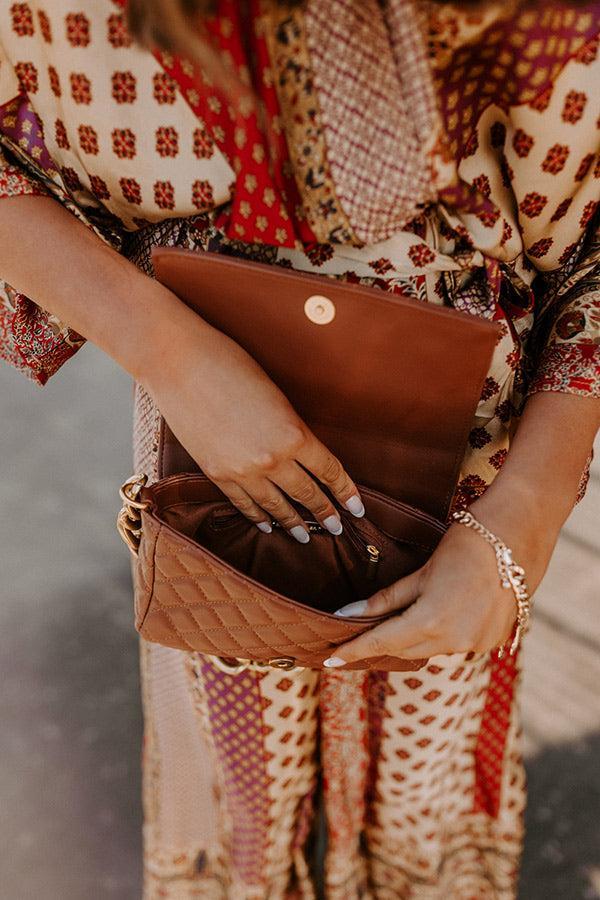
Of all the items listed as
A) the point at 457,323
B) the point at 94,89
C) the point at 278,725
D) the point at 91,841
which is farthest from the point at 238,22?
the point at 91,841

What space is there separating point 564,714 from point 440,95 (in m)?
1.33

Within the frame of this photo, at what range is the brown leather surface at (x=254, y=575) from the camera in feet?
2.05

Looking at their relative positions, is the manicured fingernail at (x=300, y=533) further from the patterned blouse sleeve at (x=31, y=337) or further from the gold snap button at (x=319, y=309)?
the patterned blouse sleeve at (x=31, y=337)

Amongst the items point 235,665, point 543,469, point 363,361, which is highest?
point 363,361

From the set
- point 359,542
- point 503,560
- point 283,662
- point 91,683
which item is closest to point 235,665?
point 283,662

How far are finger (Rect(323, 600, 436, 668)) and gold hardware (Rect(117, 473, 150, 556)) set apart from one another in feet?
0.70

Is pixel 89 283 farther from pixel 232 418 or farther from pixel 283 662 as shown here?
pixel 283 662

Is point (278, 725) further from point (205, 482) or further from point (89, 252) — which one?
point (89, 252)

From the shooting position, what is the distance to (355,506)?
660mm

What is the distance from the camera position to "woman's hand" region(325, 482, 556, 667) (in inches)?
23.4

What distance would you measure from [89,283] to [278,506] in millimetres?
245

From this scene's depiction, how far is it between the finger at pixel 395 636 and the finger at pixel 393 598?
12mm

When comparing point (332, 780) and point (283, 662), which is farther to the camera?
point (332, 780)

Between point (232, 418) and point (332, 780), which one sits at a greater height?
point (232, 418)
